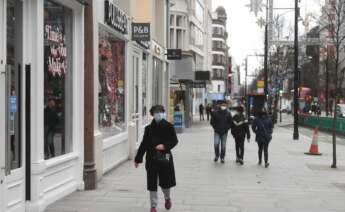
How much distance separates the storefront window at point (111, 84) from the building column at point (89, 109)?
1873mm

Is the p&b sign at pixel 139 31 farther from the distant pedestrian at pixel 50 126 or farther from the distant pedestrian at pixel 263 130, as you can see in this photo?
the distant pedestrian at pixel 50 126

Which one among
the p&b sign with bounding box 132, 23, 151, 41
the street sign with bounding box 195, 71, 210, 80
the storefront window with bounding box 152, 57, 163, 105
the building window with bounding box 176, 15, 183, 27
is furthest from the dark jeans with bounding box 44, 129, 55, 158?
the building window with bounding box 176, 15, 183, 27

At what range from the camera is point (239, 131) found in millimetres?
16047

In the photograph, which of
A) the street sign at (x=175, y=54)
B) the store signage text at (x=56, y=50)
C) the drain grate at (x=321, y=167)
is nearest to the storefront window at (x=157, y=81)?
the street sign at (x=175, y=54)

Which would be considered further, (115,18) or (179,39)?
(179,39)

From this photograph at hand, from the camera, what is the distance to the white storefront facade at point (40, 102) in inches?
304

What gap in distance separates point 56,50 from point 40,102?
141cm

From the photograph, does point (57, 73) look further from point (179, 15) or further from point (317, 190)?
point (179, 15)

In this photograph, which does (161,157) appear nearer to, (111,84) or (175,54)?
(111,84)

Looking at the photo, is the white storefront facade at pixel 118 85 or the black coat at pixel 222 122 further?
the black coat at pixel 222 122

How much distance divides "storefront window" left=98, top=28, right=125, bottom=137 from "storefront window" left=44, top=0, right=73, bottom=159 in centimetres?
250

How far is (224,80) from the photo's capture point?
135750 mm

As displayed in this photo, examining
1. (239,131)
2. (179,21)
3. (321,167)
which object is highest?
(179,21)

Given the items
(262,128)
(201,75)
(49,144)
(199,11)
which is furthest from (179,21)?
(49,144)
